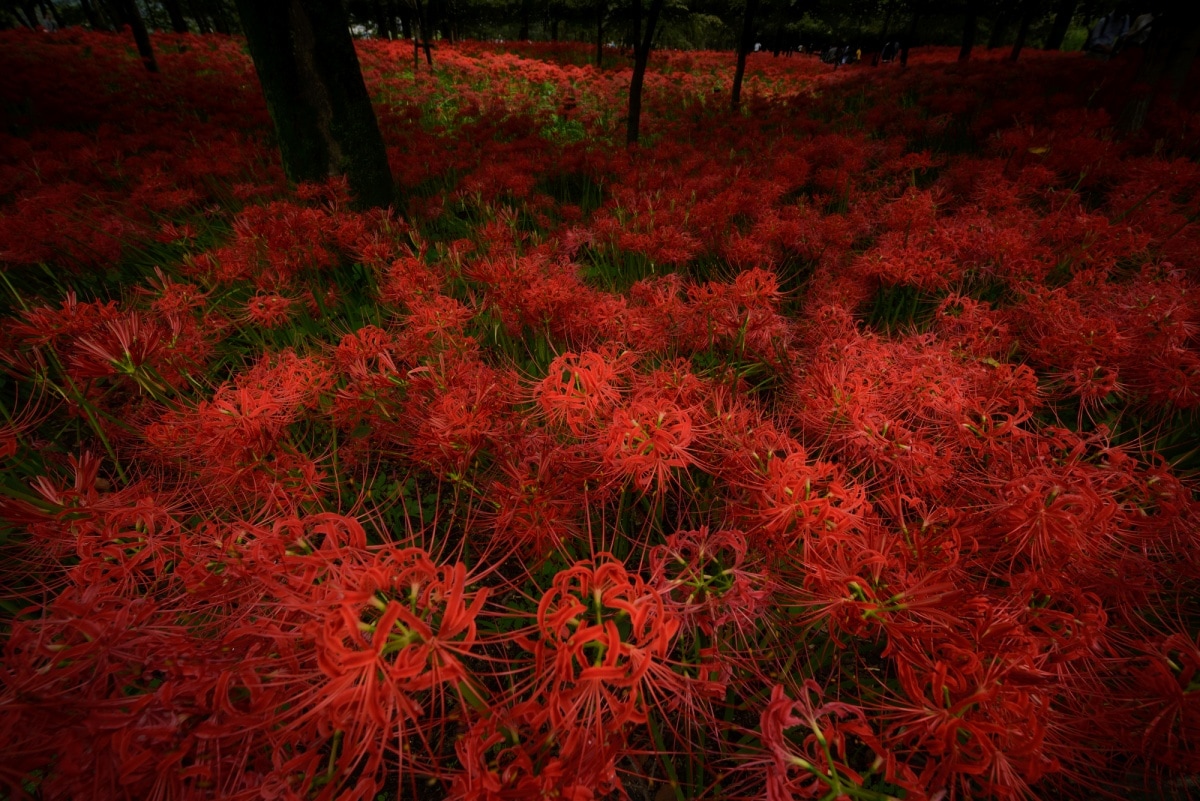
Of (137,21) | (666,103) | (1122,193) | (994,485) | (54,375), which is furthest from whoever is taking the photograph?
(666,103)

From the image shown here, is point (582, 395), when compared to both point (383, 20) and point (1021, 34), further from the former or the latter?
point (383, 20)

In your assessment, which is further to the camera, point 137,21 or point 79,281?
point 137,21

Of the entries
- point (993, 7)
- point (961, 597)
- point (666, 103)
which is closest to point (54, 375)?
point (961, 597)

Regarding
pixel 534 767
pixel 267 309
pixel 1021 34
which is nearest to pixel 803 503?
pixel 534 767

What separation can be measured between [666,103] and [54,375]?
11.8 meters

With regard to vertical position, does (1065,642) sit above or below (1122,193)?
below

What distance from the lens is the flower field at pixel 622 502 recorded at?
30.2 inches

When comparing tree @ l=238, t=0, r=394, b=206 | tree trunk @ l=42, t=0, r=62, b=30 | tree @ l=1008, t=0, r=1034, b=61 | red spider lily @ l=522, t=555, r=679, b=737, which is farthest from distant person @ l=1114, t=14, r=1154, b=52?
tree trunk @ l=42, t=0, r=62, b=30

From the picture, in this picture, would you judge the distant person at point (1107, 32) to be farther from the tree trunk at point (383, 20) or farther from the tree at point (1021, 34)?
the tree trunk at point (383, 20)

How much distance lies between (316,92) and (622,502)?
4.53 metres

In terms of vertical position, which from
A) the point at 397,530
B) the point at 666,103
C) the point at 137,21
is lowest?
the point at 397,530

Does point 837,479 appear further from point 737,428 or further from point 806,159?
point 806,159

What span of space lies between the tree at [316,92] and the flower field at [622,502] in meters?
0.31

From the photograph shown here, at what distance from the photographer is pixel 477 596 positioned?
71 centimetres
